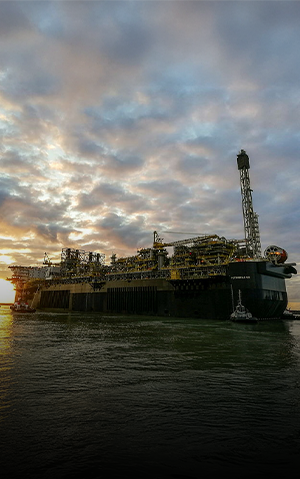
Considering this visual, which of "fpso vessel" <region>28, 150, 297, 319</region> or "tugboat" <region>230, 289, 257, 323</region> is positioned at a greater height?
"fpso vessel" <region>28, 150, 297, 319</region>

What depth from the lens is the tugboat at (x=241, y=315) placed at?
50688 millimetres

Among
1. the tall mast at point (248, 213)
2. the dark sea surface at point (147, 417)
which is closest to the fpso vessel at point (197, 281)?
the tall mast at point (248, 213)

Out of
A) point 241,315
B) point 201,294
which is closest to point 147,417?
point 241,315

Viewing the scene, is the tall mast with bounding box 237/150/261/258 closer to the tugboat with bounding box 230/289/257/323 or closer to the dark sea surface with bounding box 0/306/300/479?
the tugboat with bounding box 230/289/257/323

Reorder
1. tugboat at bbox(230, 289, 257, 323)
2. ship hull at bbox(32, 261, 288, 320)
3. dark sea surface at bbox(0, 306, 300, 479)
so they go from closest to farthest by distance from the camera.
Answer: dark sea surface at bbox(0, 306, 300, 479) → tugboat at bbox(230, 289, 257, 323) → ship hull at bbox(32, 261, 288, 320)

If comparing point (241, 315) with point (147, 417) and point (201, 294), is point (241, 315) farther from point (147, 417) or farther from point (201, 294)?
point (147, 417)

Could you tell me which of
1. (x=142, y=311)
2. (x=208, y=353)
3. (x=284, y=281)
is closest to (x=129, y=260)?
(x=142, y=311)

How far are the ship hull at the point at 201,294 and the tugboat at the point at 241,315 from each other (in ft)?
5.55

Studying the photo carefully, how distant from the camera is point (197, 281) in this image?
62.4 m

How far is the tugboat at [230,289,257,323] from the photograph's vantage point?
166 feet

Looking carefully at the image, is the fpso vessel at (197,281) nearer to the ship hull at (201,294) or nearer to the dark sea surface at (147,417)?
the ship hull at (201,294)

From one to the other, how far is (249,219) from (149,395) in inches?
3034

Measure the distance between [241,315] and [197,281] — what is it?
12903 millimetres

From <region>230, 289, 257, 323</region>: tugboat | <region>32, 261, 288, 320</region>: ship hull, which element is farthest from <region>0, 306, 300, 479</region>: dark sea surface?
<region>32, 261, 288, 320</region>: ship hull
